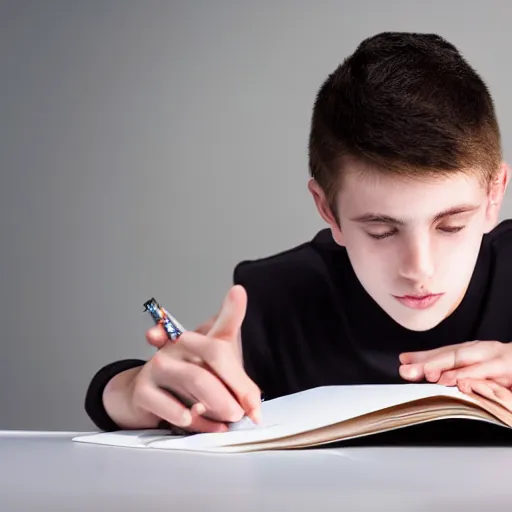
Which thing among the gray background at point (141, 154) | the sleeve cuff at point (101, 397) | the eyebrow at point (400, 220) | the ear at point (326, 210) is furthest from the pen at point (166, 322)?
the gray background at point (141, 154)

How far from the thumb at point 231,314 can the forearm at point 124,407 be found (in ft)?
0.53

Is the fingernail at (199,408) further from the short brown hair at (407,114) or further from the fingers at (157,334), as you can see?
the short brown hair at (407,114)

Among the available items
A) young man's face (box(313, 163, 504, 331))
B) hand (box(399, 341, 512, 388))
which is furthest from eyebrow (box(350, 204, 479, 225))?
hand (box(399, 341, 512, 388))

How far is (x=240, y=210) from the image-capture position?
6.25 ft

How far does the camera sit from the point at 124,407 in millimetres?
1025

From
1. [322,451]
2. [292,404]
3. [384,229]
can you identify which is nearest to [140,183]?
[384,229]

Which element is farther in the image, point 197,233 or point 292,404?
point 197,233

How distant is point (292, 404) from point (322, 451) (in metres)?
0.13

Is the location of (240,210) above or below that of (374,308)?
above

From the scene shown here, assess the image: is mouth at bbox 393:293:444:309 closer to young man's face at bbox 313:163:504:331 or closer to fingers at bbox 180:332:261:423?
young man's face at bbox 313:163:504:331

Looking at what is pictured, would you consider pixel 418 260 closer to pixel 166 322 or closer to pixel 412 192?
pixel 412 192

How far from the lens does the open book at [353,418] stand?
77 cm

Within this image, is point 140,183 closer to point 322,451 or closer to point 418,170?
point 418,170

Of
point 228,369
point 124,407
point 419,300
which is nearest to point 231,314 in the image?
point 228,369
